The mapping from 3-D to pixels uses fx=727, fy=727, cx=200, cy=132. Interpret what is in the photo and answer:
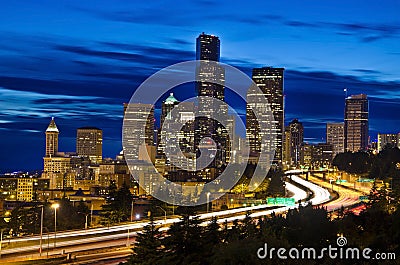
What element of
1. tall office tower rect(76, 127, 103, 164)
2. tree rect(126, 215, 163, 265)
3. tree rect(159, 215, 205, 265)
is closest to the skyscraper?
tall office tower rect(76, 127, 103, 164)

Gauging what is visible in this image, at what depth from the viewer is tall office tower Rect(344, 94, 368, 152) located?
183500mm

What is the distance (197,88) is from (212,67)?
1303cm

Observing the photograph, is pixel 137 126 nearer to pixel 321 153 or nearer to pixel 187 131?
pixel 187 131

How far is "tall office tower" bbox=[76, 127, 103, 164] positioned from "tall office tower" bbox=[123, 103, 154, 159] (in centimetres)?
1706

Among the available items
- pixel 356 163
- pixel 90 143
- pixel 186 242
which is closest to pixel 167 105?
pixel 90 143

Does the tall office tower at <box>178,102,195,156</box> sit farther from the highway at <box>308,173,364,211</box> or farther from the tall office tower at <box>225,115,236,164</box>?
the highway at <box>308,173,364,211</box>

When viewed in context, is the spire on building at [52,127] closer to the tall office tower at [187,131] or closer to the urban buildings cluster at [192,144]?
the urban buildings cluster at [192,144]

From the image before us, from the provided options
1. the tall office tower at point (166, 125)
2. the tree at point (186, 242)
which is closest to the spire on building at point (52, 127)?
the tall office tower at point (166, 125)

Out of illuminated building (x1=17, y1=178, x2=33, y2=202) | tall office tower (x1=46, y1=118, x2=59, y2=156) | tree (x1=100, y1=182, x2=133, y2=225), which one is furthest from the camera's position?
tall office tower (x1=46, y1=118, x2=59, y2=156)

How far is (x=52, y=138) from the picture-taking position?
167m

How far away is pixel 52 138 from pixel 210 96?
153 ft

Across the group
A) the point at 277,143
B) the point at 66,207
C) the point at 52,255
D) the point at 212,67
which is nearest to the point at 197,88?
the point at 212,67

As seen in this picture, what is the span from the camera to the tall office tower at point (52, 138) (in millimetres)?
162125

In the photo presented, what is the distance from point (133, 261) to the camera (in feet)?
63.5
